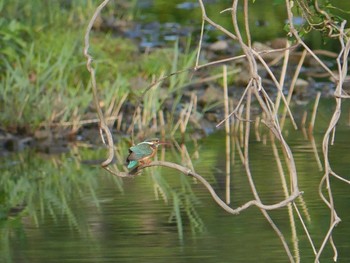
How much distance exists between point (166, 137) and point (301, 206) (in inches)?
132

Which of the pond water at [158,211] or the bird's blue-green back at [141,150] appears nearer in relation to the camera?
the bird's blue-green back at [141,150]

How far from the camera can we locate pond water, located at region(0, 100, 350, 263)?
262 inches

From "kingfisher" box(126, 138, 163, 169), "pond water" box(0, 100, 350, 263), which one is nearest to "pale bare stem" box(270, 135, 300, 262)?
"pond water" box(0, 100, 350, 263)

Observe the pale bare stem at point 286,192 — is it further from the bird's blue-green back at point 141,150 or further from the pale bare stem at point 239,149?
the bird's blue-green back at point 141,150

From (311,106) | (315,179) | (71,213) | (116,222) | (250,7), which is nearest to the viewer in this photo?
(116,222)

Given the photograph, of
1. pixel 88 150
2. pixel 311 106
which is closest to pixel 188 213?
pixel 88 150

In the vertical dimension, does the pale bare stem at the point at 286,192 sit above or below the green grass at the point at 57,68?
below

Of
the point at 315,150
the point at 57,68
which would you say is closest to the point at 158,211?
the point at 315,150

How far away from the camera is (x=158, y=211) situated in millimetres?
7828

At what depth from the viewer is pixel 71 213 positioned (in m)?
7.98

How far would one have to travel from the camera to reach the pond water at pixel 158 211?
664 centimetres

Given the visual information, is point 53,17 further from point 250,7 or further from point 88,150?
point 250,7

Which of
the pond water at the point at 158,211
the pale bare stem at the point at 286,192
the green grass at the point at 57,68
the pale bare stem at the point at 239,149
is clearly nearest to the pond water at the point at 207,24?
the green grass at the point at 57,68

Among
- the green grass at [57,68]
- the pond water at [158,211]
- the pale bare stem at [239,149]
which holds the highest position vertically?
the green grass at [57,68]
